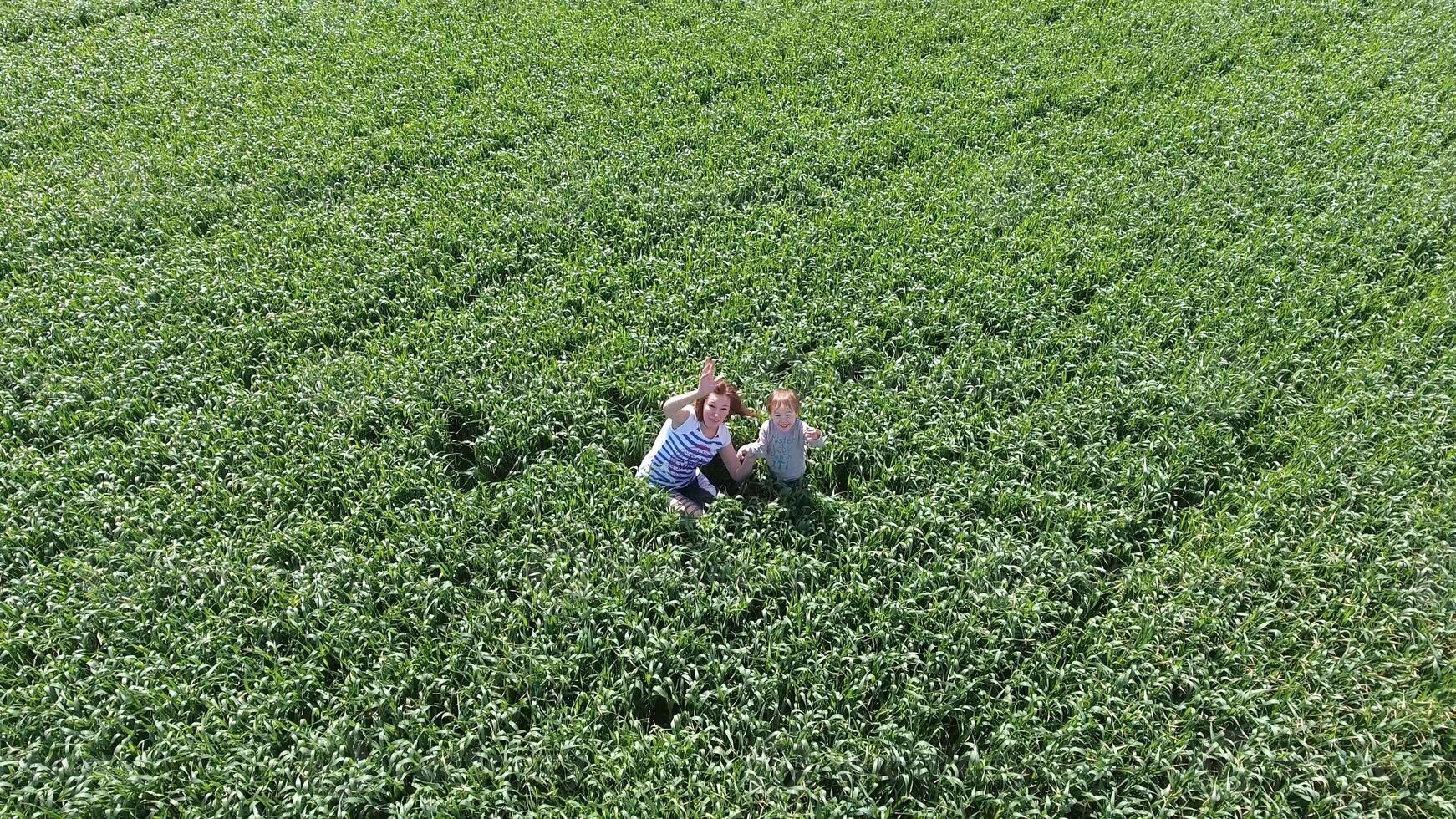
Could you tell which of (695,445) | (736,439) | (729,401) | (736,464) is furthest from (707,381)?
(736,439)

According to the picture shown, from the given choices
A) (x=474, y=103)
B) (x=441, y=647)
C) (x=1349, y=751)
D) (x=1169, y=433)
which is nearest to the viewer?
(x=1349, y=751)

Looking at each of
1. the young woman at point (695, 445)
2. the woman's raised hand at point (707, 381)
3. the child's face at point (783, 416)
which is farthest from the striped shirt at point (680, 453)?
the child's face at point (783, 416)

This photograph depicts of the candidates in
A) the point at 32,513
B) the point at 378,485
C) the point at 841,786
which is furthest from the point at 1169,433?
the point at 32,513

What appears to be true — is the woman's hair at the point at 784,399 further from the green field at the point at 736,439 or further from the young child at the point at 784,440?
the green field at the point at 736,439

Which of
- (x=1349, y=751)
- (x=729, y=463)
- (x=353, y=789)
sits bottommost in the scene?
(x=353, y=789)

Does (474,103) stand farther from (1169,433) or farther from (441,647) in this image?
(1169,433)

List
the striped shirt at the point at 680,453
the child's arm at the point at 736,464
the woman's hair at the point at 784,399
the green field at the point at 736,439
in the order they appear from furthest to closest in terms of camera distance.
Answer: the child's arm at the point at 736,464 → the striped shirt at the point at 680,453 → the woman's hair at the point at 784,399 → the green field at the point at 736,439

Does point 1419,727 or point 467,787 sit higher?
point 1419,727
